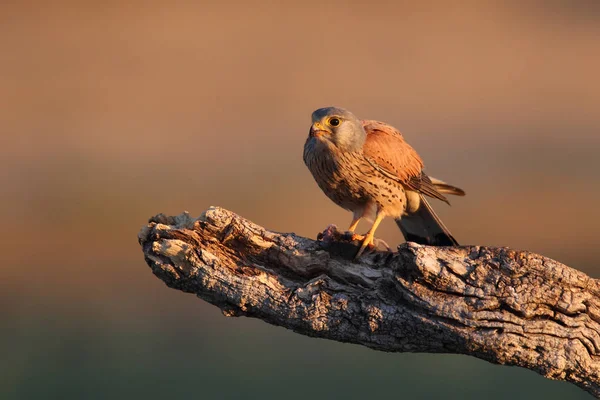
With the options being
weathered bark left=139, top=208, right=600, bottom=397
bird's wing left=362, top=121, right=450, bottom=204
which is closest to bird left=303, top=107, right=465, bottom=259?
bird's wing left=362, top=121, right=450, bottom=204

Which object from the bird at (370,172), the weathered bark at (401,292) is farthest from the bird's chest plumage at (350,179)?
the weathered bark at (401,292)

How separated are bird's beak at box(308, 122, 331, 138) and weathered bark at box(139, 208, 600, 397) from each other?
91 centimetres

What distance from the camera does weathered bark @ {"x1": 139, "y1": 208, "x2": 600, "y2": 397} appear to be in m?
3.36

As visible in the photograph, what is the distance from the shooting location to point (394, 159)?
4.83 metres

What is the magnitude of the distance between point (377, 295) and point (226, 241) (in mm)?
839

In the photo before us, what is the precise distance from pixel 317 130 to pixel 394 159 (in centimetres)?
63

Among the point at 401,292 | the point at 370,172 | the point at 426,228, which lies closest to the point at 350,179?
the point at 370,172

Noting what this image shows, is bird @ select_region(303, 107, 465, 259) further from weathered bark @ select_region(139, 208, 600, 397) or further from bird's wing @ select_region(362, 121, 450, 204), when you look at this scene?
weathered bark @ select_region(139, 208, 600, 397)

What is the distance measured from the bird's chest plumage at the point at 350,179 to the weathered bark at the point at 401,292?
3.03 ft

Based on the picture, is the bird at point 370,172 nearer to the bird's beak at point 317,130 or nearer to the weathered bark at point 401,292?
the bird's beak at point 317,130

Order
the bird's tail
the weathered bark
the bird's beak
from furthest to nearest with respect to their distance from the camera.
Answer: the bird's tail → the bird's beak → the weathered bark

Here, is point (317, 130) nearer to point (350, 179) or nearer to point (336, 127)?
point (336, 127)

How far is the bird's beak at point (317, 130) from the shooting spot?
4.52 m

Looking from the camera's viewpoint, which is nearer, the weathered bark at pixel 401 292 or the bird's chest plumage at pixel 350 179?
the weathered bark at pixel 401 292
